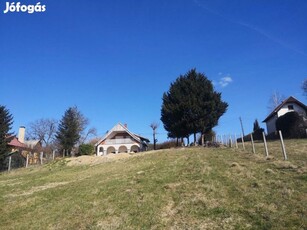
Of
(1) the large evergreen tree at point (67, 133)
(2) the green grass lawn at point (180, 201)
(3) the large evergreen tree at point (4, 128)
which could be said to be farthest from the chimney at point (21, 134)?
(2) the green grass lawn at point (180, 201)

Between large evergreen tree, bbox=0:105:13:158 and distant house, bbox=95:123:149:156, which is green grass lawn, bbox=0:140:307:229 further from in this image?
distant house, bbox=95:123:149:156

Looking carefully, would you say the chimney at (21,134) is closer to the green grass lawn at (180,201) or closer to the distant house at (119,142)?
the distant house at (119,142)

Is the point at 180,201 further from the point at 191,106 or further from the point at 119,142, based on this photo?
the point at 119,142

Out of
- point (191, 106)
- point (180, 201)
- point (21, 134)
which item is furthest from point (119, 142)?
point (180, 201)

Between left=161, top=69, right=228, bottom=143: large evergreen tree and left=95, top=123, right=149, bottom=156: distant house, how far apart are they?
12352mm

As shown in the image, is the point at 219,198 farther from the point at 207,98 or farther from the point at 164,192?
the point at 207,98

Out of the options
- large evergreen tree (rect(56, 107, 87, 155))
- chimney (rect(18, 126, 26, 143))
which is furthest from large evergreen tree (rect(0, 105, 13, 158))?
chimney (rect(18, 126, 26, 143))

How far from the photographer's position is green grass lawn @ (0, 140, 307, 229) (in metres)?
8.60

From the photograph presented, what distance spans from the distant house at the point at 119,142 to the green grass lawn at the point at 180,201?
38729 mm

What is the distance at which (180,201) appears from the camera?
10.7 meters

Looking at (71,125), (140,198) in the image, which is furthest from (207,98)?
(140,198)

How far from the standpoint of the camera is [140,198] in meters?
11.7

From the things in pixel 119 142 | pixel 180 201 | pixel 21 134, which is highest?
pixel 21 134

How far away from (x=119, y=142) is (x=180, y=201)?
4509 centimetres
